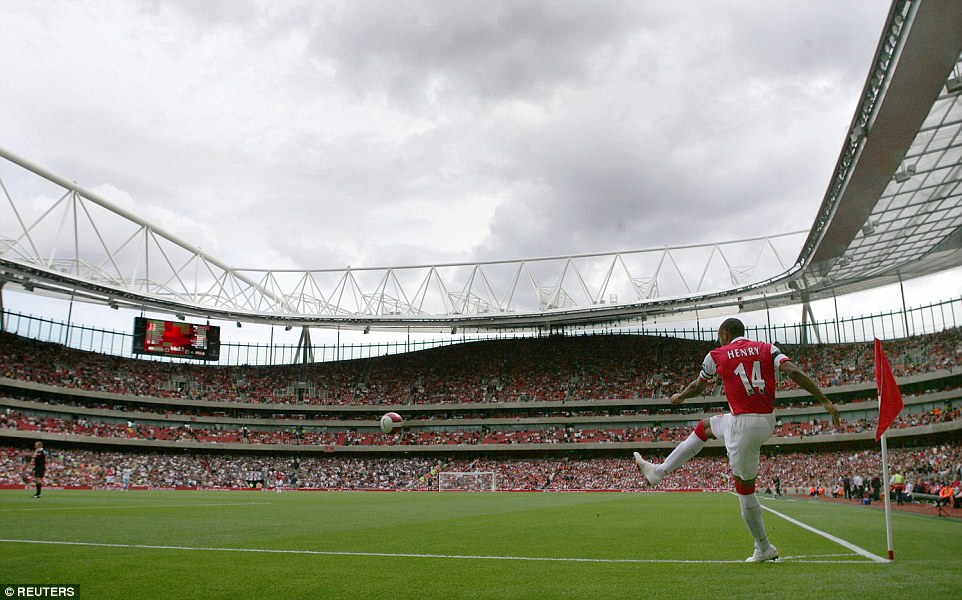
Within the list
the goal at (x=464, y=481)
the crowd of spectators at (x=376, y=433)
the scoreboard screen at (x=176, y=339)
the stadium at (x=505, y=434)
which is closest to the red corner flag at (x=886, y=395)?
the stadium at (x=505, y=434)

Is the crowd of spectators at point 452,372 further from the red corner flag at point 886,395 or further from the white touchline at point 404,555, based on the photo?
the white touchline at point 404,555

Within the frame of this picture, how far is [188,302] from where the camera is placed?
57.3 meters

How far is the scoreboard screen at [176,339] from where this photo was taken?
6431 cm

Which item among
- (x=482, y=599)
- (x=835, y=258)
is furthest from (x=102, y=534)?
(x=835, y=258)

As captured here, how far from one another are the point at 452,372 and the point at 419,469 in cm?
1231

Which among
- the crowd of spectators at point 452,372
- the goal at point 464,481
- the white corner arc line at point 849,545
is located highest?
the crowd of spectators at point 452,372

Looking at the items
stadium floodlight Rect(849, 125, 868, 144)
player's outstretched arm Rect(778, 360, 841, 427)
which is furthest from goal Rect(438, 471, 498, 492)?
player's outstretched arm Rect(778, 360, 841, 427)

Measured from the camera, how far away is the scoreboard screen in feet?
211

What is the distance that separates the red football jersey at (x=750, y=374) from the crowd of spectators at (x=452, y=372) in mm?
55499

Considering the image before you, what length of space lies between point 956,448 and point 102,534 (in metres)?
49.0

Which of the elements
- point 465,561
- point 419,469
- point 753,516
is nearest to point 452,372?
point 419,469

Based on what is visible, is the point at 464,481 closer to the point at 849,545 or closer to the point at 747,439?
the point at 849,545

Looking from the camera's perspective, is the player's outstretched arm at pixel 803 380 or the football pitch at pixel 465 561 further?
the player's outstretched arm at pixel 803 380

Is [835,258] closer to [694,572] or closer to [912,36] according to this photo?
[912,36]
